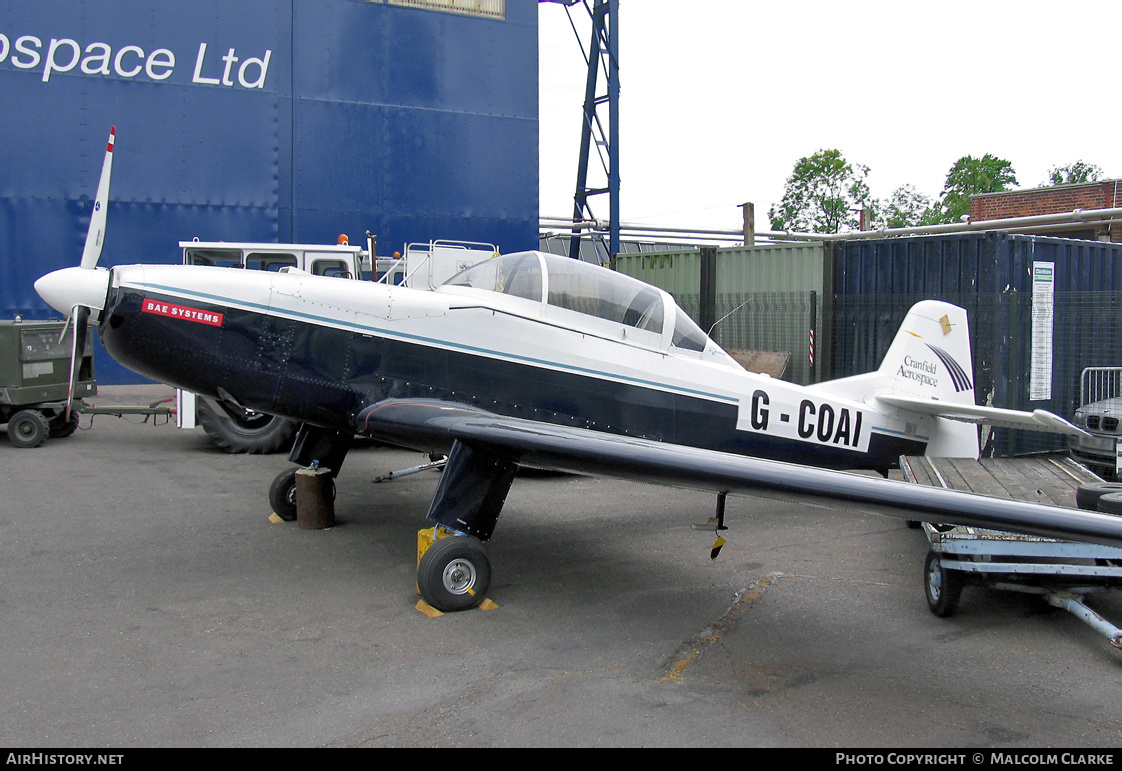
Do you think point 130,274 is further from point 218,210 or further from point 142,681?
point 218,210

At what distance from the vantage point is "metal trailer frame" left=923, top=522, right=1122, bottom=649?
4.07 meters

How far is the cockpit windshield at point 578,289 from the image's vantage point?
5.52 metres

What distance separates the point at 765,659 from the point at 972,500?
1.27m

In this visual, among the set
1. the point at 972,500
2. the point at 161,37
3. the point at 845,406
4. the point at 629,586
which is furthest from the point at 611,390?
the point at 161,37

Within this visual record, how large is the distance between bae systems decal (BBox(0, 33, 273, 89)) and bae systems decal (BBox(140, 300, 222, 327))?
439 inches

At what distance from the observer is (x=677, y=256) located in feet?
42.5

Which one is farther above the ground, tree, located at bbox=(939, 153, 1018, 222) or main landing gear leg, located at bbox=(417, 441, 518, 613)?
tree, located at bbox=(939, 153, 1018, 222)

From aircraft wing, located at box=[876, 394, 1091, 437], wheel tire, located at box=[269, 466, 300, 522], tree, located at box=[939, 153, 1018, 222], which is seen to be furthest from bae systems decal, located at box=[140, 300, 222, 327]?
tree, located at box=[939, 153, 1018, 222]

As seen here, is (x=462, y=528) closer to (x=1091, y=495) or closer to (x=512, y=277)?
(x=512, y=277)

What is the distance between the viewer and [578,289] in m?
5.62

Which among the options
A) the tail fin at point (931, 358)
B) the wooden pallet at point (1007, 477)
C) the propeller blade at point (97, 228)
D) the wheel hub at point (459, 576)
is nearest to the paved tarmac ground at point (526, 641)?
the wheel hub at point (459, 576)

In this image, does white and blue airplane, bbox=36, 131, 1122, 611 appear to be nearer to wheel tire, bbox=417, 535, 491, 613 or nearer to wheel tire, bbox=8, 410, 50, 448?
wheel tire, bbox=417, 535, 491, 613

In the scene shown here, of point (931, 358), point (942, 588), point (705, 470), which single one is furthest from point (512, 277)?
point (931, 358)

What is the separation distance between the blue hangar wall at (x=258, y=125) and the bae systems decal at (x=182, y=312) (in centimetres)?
1024
